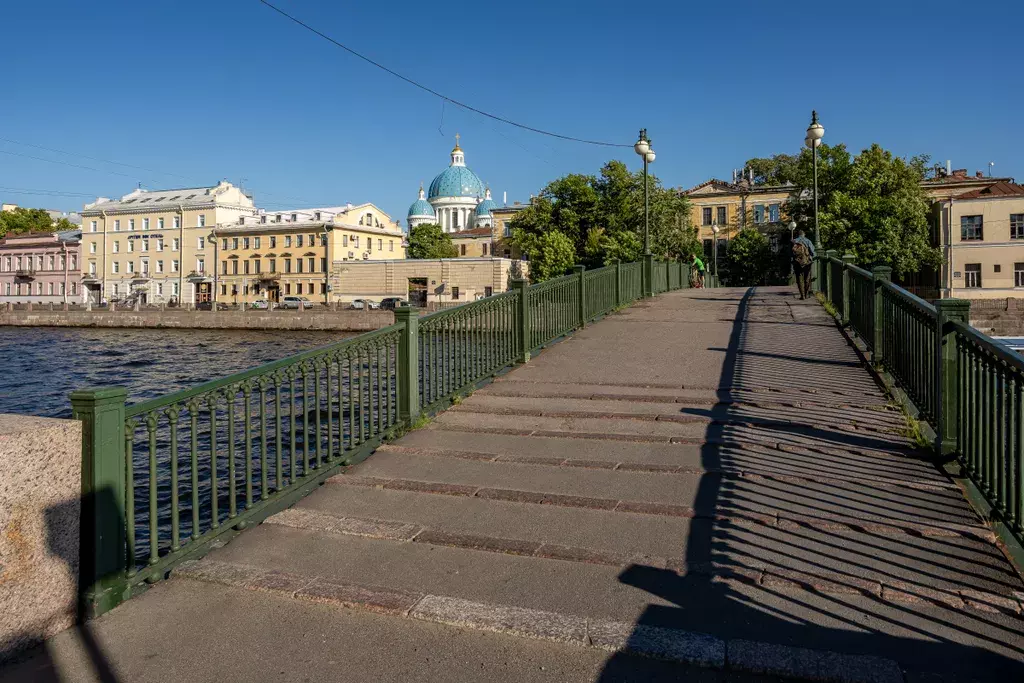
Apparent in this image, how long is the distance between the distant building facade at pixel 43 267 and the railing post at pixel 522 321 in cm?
9548

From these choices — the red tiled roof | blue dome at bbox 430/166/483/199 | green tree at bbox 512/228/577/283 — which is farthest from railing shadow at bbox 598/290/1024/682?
blue dome at bbox 430/166/483/199

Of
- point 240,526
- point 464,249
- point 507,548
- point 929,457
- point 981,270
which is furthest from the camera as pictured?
point 464,249

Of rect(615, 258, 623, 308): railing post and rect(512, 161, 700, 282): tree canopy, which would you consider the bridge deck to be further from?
rect(512, 161, 700, 282): tree canopy

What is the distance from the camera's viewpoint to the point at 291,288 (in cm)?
8194

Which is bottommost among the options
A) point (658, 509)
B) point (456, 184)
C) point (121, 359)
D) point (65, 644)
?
point (121, 359)

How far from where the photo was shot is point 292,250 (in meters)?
81.3

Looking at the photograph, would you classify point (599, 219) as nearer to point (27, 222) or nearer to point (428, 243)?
point (428, 243)

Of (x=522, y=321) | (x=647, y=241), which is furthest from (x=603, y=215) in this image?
(x=522, y=321)

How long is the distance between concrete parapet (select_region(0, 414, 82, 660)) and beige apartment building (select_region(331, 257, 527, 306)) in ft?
208

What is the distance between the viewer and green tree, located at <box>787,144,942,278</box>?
51.8m

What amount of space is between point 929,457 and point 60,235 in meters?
104

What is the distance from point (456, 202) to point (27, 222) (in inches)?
2377

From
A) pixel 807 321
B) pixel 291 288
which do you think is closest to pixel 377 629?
pixel 807 321

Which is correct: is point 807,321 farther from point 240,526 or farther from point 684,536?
point 240,526
